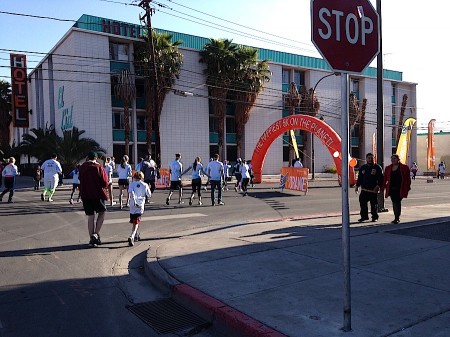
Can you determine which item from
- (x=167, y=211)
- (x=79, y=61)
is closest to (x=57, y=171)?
(x=167, y=211)

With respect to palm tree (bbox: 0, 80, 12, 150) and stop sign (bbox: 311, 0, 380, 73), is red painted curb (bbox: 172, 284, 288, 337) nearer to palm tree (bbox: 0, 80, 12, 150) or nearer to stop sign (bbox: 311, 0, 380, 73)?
stop sign (bbox: 311, 0, 380, 73)

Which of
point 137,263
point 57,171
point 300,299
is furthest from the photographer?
point 57,171

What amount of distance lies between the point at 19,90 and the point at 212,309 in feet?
112

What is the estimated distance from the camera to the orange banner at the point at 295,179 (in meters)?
20.2

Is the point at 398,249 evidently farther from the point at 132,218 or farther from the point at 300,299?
the point at 132,218

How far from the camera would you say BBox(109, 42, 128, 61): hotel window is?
31906 millimetres

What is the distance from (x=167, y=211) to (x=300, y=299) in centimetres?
888

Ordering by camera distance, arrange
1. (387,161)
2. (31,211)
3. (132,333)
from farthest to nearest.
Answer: (387,161), (31,211), (132,333)

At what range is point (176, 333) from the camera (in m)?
4.18

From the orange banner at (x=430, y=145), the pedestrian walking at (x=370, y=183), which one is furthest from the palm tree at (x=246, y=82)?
the pedestrian walking at (x=370, y=183)

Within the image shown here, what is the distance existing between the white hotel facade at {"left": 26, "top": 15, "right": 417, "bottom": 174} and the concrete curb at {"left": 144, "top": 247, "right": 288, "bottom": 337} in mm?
24090

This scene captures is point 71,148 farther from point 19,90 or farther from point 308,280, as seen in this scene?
point 308,280

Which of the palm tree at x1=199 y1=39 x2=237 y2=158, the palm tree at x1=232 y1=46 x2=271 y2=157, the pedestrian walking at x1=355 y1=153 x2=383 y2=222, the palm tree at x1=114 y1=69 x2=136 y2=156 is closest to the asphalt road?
the pedestrian walking at x1=355 y1=153 x2=383 y2=222

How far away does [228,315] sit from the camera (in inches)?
164
